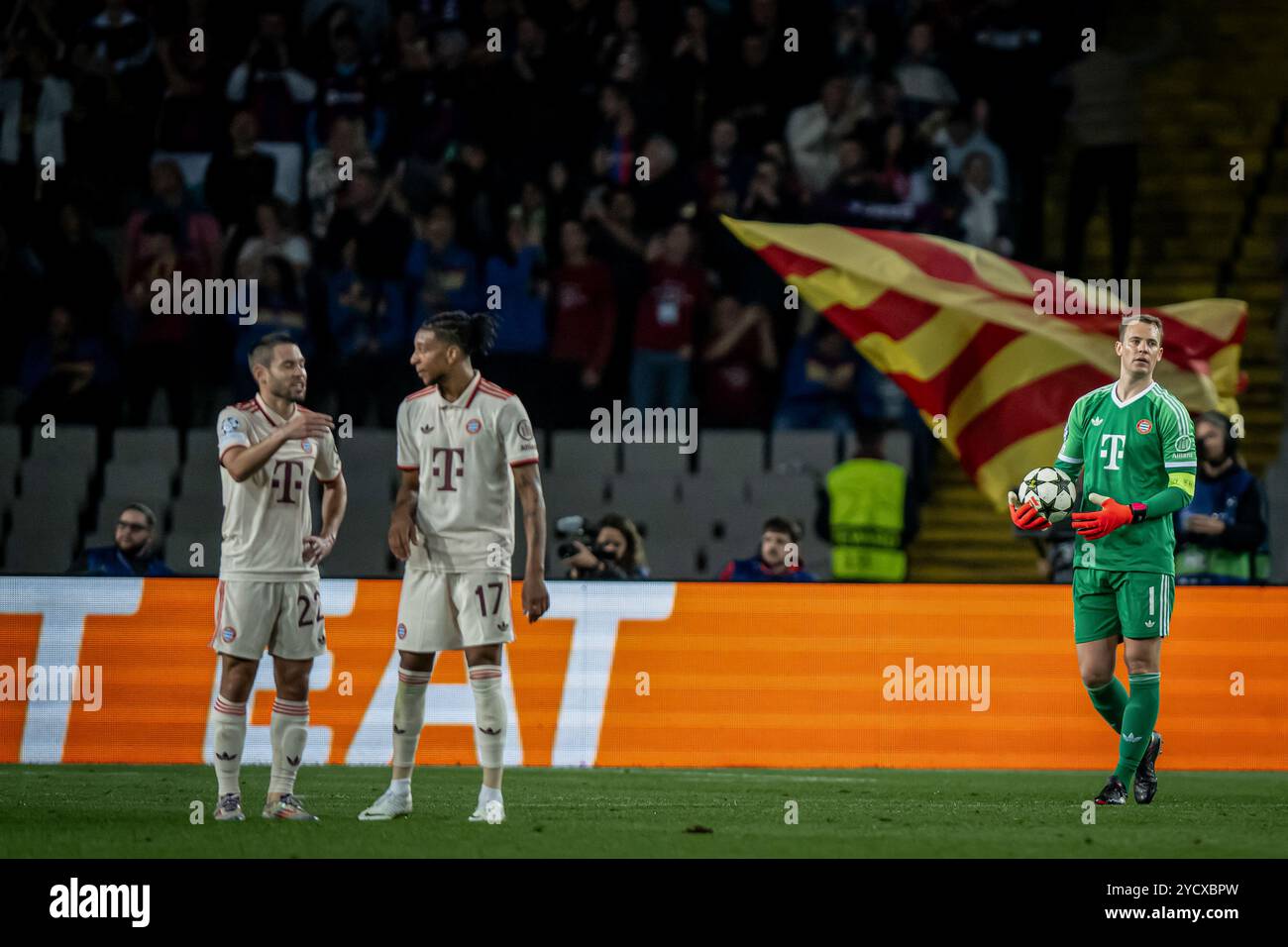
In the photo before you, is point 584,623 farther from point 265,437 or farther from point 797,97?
point 797,97

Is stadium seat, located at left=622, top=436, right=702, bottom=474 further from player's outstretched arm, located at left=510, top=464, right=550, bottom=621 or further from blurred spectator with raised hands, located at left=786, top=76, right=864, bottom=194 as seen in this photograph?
player's outstretched arm, located at left=510, top=464, right=550, bottom=621

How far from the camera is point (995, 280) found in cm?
1291

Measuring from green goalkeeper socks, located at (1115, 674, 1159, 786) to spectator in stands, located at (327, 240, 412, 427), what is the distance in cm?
801

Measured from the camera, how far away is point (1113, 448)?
27.2 feet

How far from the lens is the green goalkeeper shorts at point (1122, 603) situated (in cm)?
822

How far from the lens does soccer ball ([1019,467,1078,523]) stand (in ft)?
27.1

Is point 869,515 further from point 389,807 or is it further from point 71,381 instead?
point 71,381

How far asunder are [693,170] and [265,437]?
9.17 meters

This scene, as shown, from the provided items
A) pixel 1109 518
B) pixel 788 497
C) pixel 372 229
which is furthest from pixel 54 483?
pixel 1109 518

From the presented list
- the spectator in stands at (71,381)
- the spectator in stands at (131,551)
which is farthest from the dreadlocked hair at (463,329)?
the spectator in stands at (71,381)

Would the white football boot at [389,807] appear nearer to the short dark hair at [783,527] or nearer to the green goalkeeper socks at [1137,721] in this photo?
the green goalkeeper socks at [1137,721]

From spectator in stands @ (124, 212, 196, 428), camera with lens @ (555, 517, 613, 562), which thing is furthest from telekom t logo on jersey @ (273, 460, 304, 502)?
spectator in stands @ (124, 212, 196, 428)

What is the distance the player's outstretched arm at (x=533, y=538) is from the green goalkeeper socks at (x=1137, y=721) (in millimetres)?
2543
